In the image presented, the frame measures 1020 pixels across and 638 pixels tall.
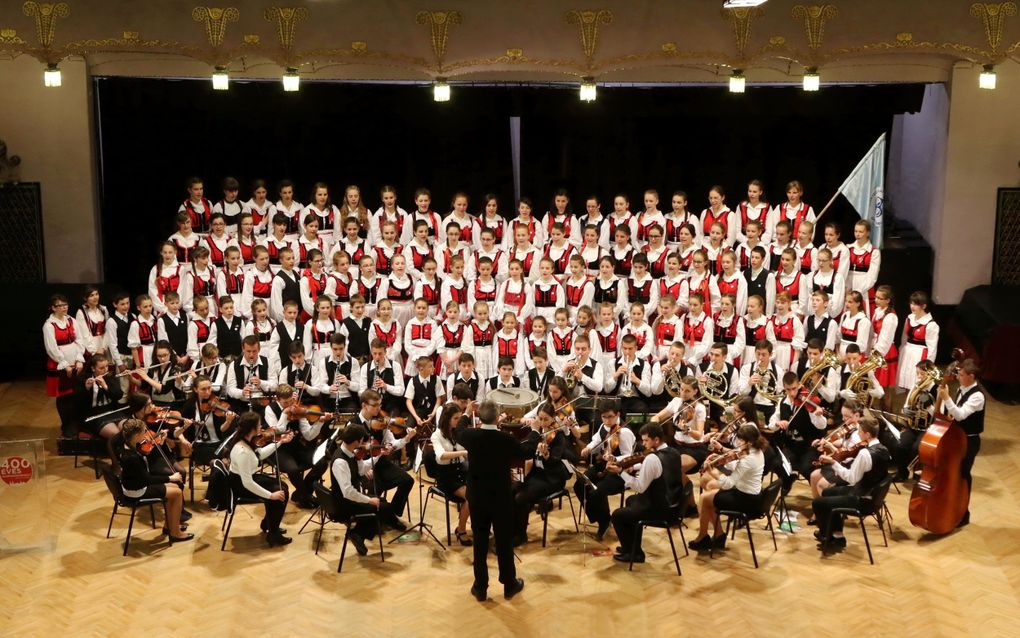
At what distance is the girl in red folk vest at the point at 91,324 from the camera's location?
10.8m

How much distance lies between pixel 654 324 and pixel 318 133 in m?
4.63

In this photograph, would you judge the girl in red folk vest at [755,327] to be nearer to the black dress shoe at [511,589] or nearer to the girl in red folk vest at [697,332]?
the girl in red folk vest at [697,332]

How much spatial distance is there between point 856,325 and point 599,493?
3299 millimetres

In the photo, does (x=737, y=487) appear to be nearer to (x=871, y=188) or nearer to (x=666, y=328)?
(x=666, y=328)

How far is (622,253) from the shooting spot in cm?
1155

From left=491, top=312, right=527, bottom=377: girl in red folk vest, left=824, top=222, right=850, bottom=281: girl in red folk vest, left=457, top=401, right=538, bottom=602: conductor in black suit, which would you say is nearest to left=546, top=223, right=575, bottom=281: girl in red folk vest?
left=491, top=312, right=527, bottom=377: girl in red folk vest

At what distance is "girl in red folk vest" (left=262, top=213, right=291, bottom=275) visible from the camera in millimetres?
11688

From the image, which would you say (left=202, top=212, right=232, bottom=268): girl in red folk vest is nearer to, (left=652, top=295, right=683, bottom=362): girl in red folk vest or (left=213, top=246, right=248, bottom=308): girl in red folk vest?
(left=213, top=246, right=248, bottom=308): girl in red folk vest

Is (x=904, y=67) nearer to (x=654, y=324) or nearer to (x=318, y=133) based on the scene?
(x=654, y=324)

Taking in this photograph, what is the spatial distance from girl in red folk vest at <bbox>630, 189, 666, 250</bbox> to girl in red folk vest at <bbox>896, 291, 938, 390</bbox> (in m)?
2.53

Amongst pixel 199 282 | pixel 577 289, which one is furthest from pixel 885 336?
pixel 199 282

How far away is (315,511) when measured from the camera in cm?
920

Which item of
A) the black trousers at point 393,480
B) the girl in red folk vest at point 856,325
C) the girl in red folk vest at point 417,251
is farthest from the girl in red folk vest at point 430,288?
the girl in red folk vest at point 856,325

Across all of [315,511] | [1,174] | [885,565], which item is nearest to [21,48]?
[1,174]
